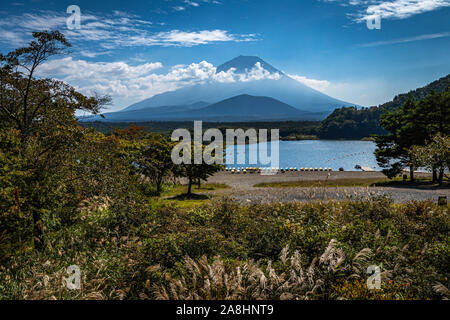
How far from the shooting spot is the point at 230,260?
21.1 feet

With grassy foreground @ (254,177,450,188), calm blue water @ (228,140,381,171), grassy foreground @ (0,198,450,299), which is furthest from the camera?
calm blue water @ (228,140,381,171)

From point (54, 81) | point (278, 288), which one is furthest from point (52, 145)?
point (278, 288)

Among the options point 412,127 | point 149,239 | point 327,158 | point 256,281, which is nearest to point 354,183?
point 412,127

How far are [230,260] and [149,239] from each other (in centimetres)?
223

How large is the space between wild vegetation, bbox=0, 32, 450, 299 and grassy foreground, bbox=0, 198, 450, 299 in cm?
3

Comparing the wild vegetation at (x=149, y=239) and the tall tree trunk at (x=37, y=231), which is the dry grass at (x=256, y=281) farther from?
the tall tree trunk at (x=37, y=231)

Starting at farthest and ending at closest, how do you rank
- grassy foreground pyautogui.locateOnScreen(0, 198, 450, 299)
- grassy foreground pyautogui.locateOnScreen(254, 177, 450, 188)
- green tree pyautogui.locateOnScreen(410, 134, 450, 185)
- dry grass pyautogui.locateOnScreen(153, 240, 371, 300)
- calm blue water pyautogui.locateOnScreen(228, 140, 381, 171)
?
calm blue water pyautogui.locateOnScreen(228, 140, 381, 171) → grassy foreground pyautogui.locateOnScreen(254, 177, 450, 188) → green tree pyautogui.locateOnScreen(410, 134, 450, 185) → grassy foreground pyautogui.locateOnScreen(0, 198, 450, 299) → dry grass pyautogui.locateOnScreen(153, 240, 371, 300)

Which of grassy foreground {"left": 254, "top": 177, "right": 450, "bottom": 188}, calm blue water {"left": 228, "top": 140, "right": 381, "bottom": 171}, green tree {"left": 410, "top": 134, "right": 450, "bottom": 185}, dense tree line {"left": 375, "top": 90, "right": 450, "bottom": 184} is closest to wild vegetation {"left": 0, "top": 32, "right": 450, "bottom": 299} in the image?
green tree {"left": 410, "top": 134, "right": 450, "bottom": 185}

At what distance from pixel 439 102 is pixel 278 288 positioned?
113ft

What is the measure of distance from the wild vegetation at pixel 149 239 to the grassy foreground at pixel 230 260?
0.03 meters

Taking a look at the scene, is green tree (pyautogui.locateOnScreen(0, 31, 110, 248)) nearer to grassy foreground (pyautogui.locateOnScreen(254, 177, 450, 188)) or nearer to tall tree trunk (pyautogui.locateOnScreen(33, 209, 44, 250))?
tall tree trunk (pyautogui.locateOnScreen(33, 209, 44, 250))

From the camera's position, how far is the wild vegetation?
18.1 ft

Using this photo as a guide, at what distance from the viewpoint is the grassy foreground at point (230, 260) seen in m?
5.36

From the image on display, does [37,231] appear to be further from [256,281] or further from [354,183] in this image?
[354,183]
